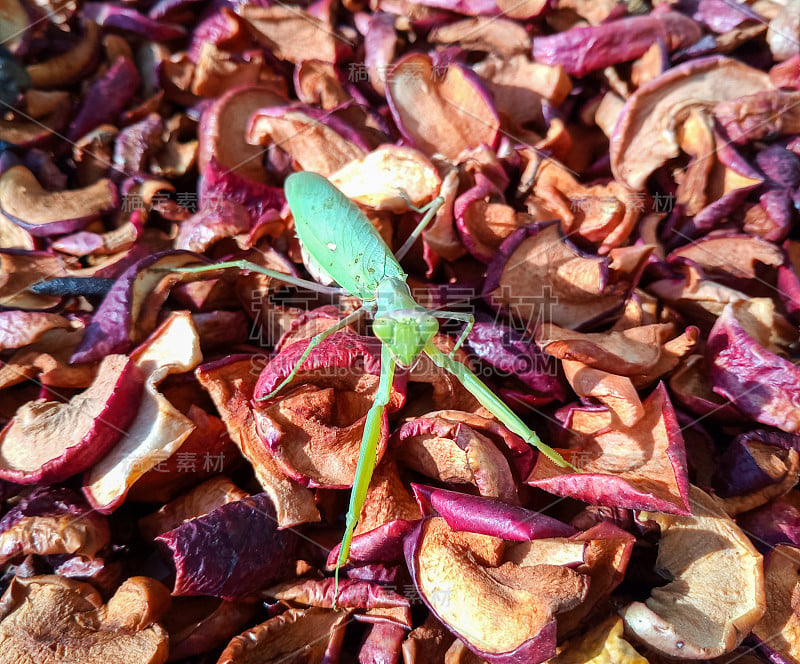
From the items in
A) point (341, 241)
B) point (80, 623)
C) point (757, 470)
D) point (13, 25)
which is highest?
point (13, 25)

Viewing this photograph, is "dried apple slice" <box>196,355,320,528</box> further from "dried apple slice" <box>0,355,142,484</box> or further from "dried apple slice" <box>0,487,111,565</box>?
"dried apple slice" <box>0,487,111,565</box>

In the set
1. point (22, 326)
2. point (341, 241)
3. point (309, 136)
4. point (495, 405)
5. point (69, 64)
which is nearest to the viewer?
point (495, 405)

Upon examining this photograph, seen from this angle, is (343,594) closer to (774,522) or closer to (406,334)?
(406,334)

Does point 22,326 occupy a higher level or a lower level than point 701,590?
Result: higher

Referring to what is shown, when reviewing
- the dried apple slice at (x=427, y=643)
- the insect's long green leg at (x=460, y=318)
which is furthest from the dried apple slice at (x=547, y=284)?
the dried apple slice at (x=427, y=643)

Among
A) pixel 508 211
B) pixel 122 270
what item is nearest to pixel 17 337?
pixel 122 270

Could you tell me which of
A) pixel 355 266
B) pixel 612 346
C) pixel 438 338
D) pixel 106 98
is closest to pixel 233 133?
pixel 106 98

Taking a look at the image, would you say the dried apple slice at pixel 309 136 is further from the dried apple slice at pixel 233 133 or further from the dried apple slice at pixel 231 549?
the dried apple slice at pixel 231 549

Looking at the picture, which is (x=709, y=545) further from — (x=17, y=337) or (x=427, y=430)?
(x=17, y=337)

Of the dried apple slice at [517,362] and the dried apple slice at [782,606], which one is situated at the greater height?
the dried apple slice at [517,362]
